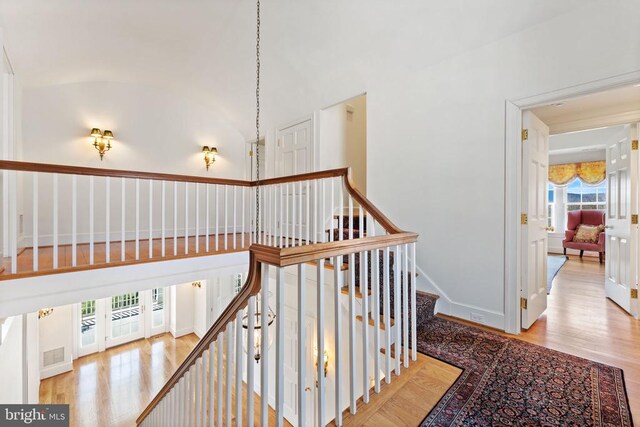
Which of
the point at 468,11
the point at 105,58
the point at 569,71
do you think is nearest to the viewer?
the point at 569,71

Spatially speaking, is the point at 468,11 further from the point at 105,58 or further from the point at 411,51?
the point at 105,58

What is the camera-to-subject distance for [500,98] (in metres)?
2.46

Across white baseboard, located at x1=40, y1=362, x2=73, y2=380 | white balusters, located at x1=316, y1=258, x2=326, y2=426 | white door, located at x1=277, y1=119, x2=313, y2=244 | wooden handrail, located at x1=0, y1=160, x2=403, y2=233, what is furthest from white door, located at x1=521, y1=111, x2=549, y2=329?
white baseboard, located at x1=40, y1=362, x2=73, y2=380

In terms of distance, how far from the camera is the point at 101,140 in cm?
432

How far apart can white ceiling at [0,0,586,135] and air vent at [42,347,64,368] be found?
4.34 m

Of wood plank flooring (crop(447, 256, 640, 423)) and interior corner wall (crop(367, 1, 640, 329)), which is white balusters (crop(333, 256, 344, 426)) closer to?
wood plank flooring (crop(447, 256, 640, 423))

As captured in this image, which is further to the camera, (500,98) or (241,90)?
(241,90)

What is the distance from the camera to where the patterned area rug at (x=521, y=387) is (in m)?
1.47

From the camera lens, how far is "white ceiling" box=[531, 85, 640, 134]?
2.54 meters

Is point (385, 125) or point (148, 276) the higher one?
point (385, 125)

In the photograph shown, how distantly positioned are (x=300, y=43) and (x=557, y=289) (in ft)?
16.0

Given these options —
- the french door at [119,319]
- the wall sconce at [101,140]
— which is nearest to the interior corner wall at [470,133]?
the wall sconce at [101,140]

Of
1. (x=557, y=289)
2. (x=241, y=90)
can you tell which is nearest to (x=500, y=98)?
(x=557, y=289)

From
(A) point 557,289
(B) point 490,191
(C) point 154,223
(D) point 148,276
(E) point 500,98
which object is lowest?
(A) point 557,289
